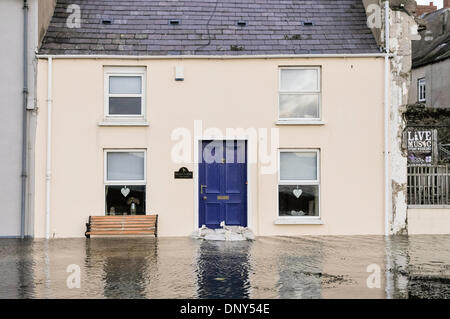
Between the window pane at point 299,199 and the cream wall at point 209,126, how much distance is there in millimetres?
249

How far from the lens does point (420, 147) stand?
16234mm

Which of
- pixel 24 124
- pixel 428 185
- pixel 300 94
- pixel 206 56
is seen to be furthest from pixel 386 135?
pixel 24 124

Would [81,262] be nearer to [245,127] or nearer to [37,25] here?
[245,127]

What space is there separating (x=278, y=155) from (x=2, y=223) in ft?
24.0

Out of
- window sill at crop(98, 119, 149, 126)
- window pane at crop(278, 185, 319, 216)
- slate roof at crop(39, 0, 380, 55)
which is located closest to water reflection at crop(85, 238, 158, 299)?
window sill at crop(98, 119, 149, 126)

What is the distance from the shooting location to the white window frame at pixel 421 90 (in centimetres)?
2994

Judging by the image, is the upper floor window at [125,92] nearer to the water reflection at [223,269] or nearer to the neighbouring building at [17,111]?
the neighbouring building at [17,111]

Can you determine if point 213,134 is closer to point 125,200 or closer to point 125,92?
point 125,92

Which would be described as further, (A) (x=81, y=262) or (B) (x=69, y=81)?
(B) (x=69, y=81)

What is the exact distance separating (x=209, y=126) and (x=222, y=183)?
1550 millimetres

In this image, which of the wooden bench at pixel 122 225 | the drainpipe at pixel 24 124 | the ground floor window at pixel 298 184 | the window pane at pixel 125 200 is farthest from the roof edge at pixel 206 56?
the wooden bench at pixel 122 225

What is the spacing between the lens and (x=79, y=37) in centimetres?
1595

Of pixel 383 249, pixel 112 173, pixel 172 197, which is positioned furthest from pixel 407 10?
pixel 112 173

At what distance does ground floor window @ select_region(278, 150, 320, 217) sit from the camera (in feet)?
51.5
